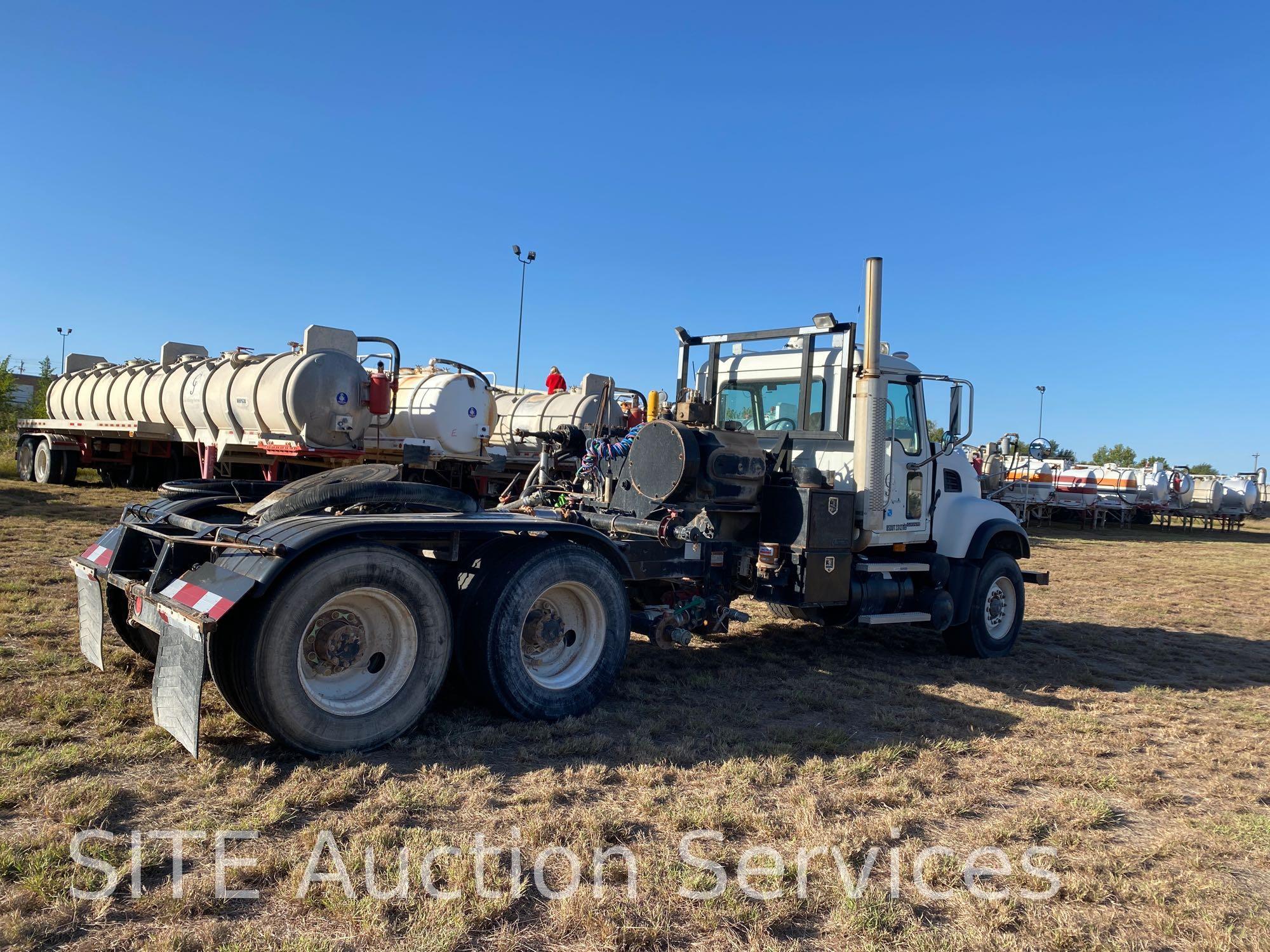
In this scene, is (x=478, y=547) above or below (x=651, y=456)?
below

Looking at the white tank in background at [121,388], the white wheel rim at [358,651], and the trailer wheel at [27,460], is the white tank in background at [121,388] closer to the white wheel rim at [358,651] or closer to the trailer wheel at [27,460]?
the trailer wheel at [27,460]

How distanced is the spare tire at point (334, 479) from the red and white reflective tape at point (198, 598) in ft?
2.23

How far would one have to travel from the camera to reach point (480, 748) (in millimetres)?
4555

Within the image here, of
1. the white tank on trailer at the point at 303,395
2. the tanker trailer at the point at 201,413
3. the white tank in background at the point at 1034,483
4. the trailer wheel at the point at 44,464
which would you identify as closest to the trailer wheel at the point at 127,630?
the tanker trailer at the point at 201,413

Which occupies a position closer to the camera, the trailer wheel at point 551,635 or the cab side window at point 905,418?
the trailer wheel at point 551,635

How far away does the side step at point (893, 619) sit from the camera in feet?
22.9

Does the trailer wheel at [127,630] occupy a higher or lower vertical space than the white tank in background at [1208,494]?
lower

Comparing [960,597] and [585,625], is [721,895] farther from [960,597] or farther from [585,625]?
[960,597]

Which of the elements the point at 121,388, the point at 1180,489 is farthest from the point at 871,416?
the point at 1180,489

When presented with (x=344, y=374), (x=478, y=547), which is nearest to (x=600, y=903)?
(x=478, y=547)

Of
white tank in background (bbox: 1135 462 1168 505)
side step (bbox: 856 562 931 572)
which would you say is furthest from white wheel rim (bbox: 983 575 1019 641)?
white tank in background (bbox: 1135 462 1168 505)

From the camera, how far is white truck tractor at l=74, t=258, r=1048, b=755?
4.19 metres

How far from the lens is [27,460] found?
74.7 ft

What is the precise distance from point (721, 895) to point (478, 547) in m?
2.59
